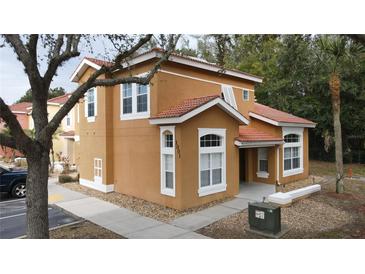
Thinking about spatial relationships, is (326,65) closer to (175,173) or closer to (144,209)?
→ (175,173)

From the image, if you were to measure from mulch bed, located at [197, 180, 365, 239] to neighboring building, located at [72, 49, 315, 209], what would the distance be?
1.64 m

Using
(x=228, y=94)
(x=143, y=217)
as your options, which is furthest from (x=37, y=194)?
(x=228, y=94)

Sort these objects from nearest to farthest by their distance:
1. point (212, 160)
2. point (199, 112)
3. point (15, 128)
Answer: point (15, 128)
point (199, 112)
point (212, 160)

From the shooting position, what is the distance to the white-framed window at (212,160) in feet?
26.7

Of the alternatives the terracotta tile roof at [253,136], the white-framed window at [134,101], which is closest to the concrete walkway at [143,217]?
the terracotta tile roof at [253,136]

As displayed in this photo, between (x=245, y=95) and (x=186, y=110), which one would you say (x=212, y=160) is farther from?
(x=245, y=95)

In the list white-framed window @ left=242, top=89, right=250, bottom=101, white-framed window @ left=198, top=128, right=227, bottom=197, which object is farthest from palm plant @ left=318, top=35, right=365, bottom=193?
white-framed window @ left=198, top=128, right=227, bottom=197

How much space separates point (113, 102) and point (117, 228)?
5358 millimetres

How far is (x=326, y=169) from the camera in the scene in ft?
41.3

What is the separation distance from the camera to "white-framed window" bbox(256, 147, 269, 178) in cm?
1107

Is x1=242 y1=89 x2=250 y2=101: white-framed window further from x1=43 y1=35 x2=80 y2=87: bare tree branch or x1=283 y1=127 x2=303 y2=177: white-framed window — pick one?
x1=43 y1=35 x2=80 y2=87: bare tree branch

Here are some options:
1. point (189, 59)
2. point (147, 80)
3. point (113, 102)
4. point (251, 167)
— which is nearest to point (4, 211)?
point (113, 102)

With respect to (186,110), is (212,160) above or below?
below

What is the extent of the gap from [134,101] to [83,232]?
470 centimetres
